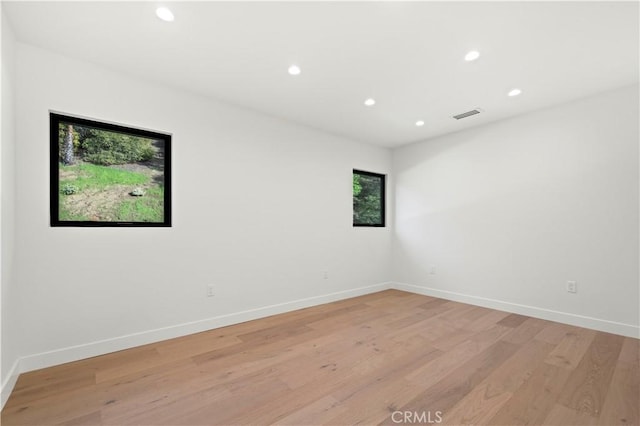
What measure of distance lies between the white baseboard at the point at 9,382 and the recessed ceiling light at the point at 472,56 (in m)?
4.00

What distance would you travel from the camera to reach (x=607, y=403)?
176cm

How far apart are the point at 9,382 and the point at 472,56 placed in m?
4.15

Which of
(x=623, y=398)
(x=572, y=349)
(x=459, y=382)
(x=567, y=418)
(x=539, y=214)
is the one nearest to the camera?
(x=567, y=418)

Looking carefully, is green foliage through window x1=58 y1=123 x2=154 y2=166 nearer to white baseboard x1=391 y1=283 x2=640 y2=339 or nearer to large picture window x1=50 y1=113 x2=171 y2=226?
large picture window x1=50 y1=113 x2=171 y2=226

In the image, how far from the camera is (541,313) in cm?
336

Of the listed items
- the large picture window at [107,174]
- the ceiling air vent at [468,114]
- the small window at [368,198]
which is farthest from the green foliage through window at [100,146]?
the ceiling air vent at [468,114]

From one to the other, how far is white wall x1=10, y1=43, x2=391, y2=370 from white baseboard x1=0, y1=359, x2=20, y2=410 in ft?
0.33

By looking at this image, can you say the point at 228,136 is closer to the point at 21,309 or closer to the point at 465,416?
the point at 21,309

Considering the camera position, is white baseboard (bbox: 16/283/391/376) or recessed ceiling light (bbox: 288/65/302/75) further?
recessed ceiling light (bbox: 288/65/302/75)

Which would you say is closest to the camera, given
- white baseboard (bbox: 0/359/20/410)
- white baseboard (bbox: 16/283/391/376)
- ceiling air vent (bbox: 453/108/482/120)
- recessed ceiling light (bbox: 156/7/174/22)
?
white baseboard (bbox: 0/359/20/410)

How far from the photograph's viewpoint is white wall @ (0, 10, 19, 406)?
179 cm

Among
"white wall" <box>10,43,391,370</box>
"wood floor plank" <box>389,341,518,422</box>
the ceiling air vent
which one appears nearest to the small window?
"white wall" <box>10,43,391,370</box>

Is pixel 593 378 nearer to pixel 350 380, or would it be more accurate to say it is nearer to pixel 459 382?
pixel 459 382

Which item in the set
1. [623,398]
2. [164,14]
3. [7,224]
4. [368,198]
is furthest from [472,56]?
[7,224]
